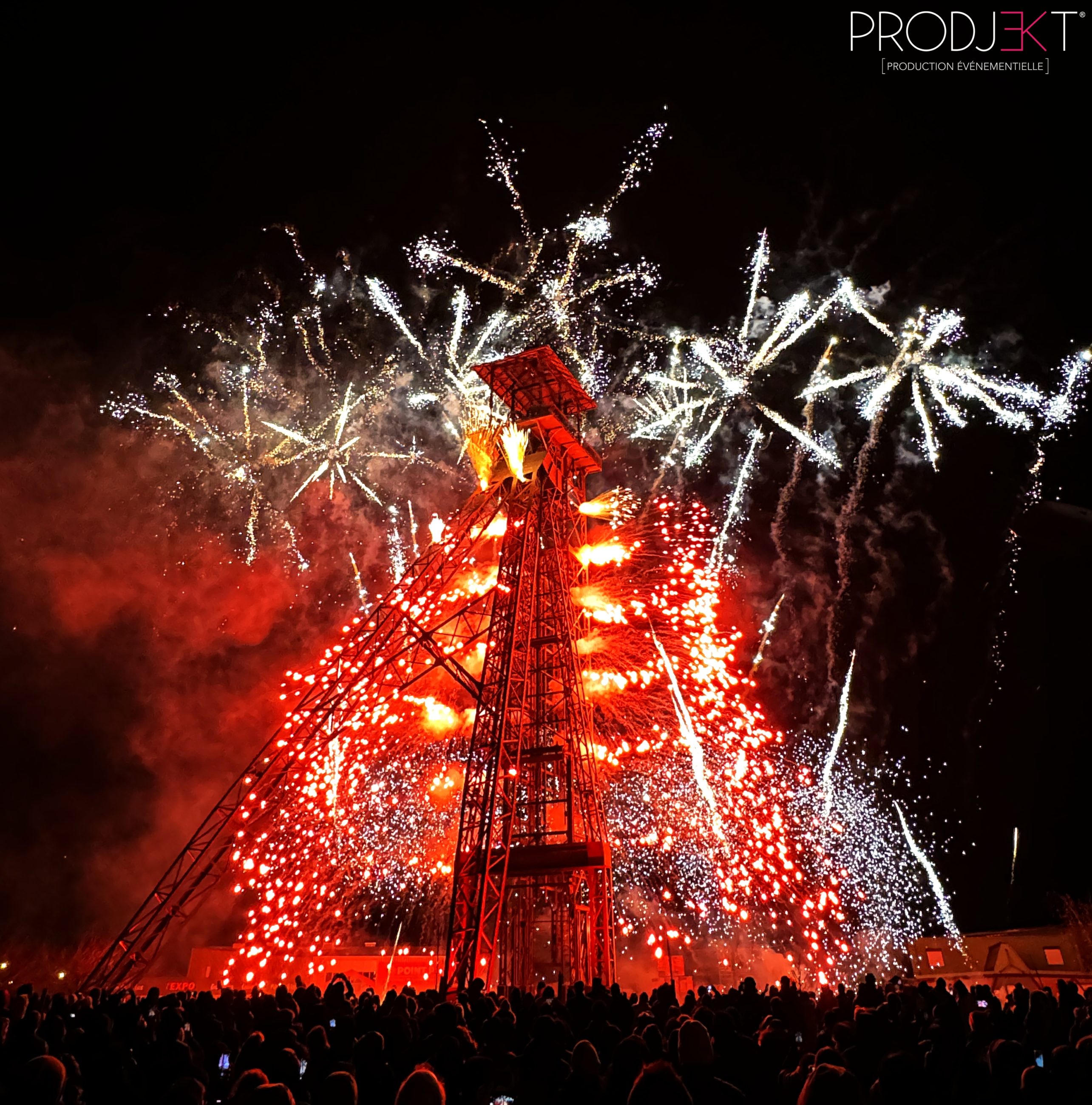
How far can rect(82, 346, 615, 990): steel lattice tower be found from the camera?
579 inches

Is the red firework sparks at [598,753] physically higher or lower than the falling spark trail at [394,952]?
higher

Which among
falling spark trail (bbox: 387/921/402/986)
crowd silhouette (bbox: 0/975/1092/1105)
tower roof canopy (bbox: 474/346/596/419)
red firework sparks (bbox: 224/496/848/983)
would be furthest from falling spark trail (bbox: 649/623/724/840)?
falling spark trail (bbox: 387/921/402/986)

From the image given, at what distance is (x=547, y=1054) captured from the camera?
17.3 ft

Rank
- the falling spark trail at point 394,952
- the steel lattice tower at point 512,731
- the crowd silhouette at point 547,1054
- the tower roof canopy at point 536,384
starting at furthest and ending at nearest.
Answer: the falling spark trail at point 394,952
the tower roof canopy at point 536,384
the steel lattice tower at point 512,731
the crowd silhouette at point 547,1054

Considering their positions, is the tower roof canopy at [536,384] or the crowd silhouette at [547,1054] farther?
the tower roof canopy at [536,384]

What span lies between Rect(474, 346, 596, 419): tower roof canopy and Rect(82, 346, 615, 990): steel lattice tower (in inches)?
1.7

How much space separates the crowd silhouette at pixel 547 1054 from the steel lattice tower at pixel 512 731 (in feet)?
18.7

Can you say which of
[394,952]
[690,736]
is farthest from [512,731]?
[394,952]

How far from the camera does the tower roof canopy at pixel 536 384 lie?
1995 cm

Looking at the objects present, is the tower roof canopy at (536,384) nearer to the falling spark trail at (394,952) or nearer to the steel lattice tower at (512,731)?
the steel lattice tower at (512,731)

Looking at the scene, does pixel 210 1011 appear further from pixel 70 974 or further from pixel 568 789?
pixel 70 974

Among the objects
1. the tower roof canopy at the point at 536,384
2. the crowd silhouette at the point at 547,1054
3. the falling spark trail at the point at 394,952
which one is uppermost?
the tower roof canopy at the point at 536,384

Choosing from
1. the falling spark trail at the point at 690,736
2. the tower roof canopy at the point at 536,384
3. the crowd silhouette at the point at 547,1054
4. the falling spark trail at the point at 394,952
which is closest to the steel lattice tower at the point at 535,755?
the tower roof canopy at the point at 536,384

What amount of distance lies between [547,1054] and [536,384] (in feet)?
58.3
